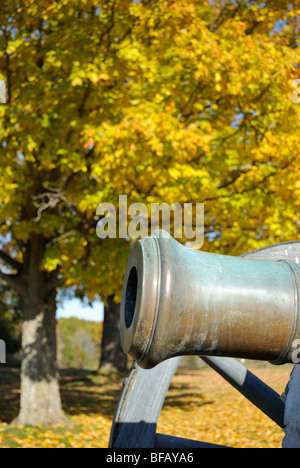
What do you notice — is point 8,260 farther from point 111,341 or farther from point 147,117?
point 111,341

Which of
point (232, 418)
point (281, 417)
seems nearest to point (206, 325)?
point (281, 417)

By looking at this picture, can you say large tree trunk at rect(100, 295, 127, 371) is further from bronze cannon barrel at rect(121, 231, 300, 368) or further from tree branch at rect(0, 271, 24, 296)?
bronze cannon barrel at rect(121, 231, 300, 368)

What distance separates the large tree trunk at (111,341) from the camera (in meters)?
17.0

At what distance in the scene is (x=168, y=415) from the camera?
11.4 m

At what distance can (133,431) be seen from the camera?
307 cm

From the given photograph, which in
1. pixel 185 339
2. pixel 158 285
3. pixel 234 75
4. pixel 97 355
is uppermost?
pixel 234 75

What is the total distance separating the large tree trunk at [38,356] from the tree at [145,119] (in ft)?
0.99

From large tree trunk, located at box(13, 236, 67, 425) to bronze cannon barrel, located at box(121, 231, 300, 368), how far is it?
7946mm

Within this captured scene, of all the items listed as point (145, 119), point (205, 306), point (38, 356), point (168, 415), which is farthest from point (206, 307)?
point (168, 415)

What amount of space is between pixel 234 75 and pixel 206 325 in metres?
5.86

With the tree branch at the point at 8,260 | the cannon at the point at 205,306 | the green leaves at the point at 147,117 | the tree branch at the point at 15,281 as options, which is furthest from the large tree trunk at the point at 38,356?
the cannon at the point at 205,306

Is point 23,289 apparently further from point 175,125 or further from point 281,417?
point 281,417

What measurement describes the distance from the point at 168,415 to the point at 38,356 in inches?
140

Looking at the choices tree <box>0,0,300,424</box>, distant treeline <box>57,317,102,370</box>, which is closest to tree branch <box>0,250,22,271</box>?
tree <box>0,0,300,424</box>
